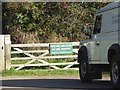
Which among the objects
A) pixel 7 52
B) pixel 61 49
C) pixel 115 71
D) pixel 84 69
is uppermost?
pixel 61 49

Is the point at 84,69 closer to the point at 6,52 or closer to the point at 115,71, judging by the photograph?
the point at 115,71

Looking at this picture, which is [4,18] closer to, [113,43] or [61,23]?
[61,23]

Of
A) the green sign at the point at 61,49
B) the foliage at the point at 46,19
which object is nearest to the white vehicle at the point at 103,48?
the green sign at the point at 61,49

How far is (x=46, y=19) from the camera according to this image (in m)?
26.0

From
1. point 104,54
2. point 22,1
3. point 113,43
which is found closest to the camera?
point 113,43

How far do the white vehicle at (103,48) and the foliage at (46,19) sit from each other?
10740 millimetres

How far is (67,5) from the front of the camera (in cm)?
2589

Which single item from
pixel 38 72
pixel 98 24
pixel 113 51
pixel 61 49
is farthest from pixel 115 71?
pixel 61 49

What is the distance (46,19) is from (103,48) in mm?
13689

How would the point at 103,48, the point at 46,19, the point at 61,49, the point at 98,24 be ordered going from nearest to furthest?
the point at 103,48
the point at 98,24
the point at 61,49
the point at 46,19

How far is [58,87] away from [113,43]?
2.40 meters

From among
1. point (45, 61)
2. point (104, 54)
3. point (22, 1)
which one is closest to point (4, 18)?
point (22, 1)

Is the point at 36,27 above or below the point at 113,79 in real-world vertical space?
above

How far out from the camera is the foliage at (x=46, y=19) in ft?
83.5
